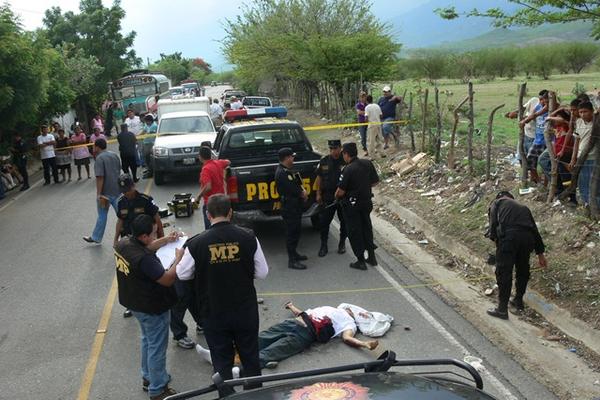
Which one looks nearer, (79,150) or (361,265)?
(361,265)

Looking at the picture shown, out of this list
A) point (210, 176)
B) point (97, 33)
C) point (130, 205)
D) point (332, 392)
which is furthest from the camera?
point (97, 33)

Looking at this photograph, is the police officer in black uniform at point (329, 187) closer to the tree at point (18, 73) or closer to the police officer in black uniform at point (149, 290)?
the police officer in black uniform at point (149, 290)

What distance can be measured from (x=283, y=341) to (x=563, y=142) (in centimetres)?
532

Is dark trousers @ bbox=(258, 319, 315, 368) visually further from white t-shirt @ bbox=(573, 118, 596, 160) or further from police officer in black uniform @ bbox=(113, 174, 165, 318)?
white t-shirt @ bbox=(573, 118, 596, 160)

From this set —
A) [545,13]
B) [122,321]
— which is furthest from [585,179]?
[122,321]

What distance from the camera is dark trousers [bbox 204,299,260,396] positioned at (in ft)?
15.3

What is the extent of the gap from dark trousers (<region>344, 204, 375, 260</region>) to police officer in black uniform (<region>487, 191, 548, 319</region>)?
2.18 metres

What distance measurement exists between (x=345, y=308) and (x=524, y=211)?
221 centimetres

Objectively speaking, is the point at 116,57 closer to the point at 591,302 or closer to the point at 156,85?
the point at 156,85

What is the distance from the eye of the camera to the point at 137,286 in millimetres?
4980

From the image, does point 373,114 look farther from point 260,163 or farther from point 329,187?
point 329,187

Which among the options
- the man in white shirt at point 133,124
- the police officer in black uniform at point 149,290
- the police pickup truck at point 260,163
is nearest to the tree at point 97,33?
the man in white shirt at point 133,124

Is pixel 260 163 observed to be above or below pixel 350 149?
below

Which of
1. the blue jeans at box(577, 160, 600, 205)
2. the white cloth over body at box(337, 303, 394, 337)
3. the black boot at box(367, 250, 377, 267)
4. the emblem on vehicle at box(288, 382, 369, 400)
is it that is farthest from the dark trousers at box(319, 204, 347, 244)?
the emblem on vehicle at box(288, 382, 369, 400)
